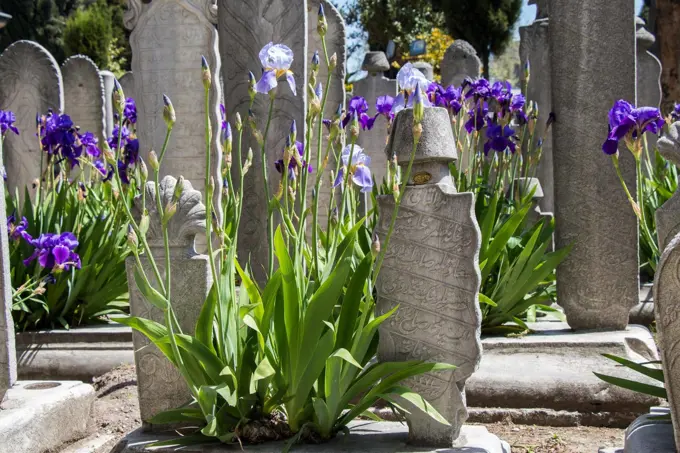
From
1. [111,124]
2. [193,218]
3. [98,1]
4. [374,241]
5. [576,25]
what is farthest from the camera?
[98,1]

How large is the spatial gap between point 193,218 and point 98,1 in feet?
84.0

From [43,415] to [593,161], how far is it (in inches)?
110

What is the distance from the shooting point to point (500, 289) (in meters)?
4.81

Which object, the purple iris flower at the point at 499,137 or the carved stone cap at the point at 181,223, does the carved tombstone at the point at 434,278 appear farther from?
the purple iris flower at the point at 499,137

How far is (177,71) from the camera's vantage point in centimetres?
596

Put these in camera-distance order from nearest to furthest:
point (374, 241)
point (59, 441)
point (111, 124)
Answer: point (374, 241) → point (59, 441) → point (111, 124)

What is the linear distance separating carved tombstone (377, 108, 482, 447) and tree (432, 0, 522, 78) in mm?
22191

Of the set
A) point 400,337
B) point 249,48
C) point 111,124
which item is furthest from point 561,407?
point 111,124

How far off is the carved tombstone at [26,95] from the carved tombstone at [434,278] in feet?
20.7

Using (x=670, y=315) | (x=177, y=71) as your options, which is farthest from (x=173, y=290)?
(x=177, y=71)

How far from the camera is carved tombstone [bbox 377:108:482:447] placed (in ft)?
9.71

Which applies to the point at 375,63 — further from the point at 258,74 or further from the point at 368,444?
the point at 368,444

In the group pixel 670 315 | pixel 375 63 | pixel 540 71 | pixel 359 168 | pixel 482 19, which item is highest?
pixel 482 19

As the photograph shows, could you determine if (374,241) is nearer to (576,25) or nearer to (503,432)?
(503,432)
